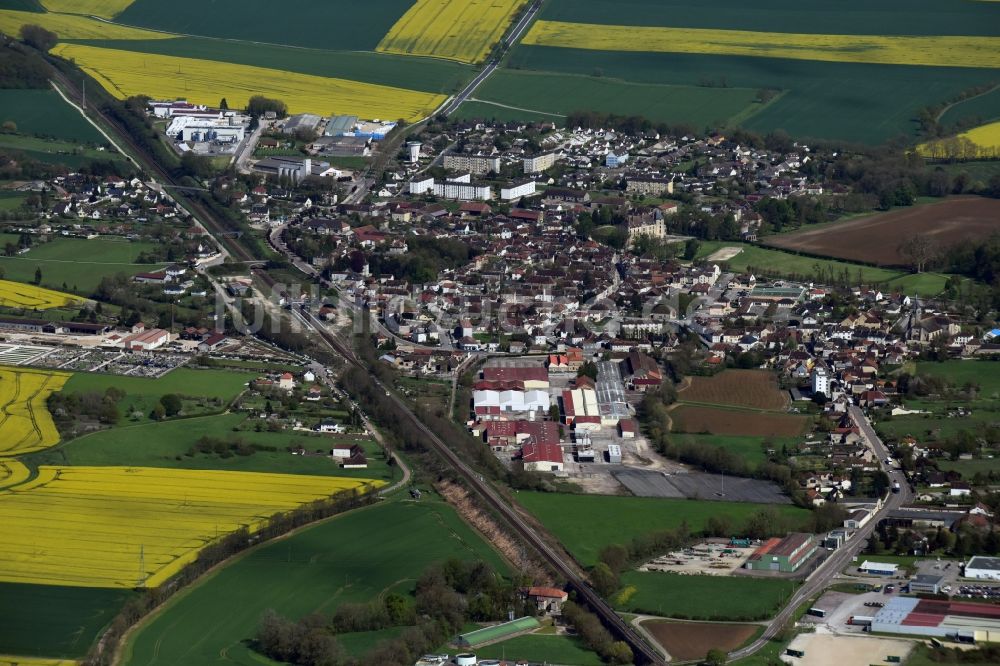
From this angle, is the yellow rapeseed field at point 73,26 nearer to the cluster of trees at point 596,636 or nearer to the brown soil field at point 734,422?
the brown soil field at point 734,422

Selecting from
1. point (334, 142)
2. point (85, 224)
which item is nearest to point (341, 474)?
point (85, 224)

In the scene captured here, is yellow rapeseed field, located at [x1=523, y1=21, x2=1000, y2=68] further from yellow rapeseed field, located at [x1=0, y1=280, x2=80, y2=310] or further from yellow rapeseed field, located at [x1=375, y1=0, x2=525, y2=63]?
yellow rapeseed field, located at [x1=0, y1=280, x2=80, y2=310]

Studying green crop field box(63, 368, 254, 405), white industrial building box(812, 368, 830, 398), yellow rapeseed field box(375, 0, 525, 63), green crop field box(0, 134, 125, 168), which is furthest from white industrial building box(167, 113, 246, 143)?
white industrial building box(812, 368, 830, 398)

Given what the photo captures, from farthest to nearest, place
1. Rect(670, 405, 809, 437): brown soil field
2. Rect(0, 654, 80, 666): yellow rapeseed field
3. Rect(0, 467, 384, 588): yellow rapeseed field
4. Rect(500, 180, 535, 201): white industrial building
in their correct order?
Rect(500, 180, 535, 201): white industrial building
Rect(670, 405, 809, 437): brown soil field
Rect(0, 467, 384, 588): yellow rapeseed field
Rect(0, 654, 80, 666): yellow rapeseed field

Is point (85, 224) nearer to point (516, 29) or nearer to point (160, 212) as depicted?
point (160, 212)

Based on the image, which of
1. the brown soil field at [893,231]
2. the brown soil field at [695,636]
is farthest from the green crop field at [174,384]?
the brown soil field at [893,231]

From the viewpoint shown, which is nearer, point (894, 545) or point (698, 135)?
point (894, 545)

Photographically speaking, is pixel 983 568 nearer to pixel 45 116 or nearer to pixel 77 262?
pixel 77 262
